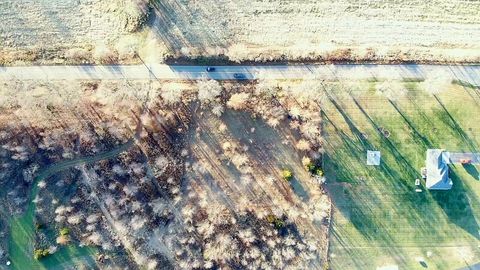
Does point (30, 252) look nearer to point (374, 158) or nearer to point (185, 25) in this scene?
point (185, 25)

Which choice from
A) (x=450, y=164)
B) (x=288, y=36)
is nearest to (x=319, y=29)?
(x=288, y=36)

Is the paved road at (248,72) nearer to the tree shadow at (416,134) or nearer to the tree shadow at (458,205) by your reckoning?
the tree shadow at (416,134)

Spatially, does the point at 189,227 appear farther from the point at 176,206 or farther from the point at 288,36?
the point at 288,36

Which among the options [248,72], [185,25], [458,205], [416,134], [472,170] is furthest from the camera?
[458,205]

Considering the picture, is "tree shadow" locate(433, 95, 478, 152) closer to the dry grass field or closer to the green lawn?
the dry grass field

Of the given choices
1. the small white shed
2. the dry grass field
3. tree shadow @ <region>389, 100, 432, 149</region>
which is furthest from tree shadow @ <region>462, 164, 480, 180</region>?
the dry grass field

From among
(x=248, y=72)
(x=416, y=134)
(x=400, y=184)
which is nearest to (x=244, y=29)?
(x=248, y=72)

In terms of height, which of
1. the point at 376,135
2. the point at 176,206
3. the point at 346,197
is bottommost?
the point at 346,197
